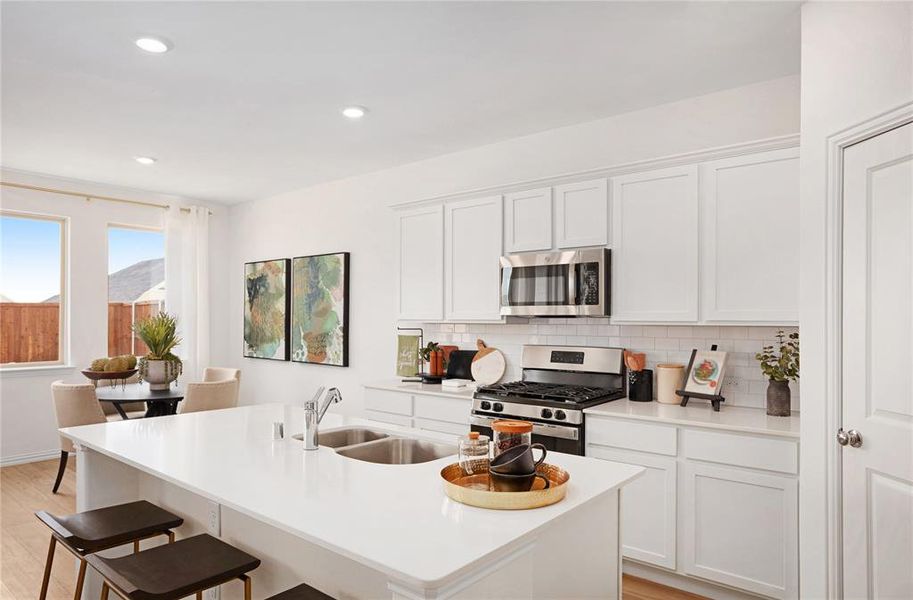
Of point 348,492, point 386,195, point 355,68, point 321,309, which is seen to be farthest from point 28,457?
point 348,492

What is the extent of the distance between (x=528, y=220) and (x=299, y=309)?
298 cm

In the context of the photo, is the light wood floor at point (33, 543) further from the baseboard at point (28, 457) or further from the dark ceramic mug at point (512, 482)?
the dark ceramic mug at point (512, 482)

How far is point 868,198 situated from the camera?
213 centimetres

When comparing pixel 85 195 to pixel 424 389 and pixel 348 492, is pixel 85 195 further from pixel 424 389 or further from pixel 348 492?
pixel 348 492

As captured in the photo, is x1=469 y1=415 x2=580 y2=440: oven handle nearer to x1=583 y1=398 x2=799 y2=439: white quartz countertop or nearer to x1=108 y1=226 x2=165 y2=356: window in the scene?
x1=583 y1=398 x2=799 y2=439: white quartz countertop

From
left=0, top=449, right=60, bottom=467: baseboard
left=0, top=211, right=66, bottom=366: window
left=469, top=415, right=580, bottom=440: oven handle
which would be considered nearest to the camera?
left=469, top=415, right=580, bottom=440: oven handle

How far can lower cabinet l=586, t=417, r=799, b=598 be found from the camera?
2.63m

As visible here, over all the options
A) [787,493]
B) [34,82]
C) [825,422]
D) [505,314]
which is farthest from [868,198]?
[34,82]

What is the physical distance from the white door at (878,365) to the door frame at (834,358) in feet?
0.08

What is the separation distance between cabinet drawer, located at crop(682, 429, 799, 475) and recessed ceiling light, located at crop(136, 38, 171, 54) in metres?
3.08

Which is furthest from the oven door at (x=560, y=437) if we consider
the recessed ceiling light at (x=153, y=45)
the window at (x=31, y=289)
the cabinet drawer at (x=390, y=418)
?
the window at (x=31, y=289)

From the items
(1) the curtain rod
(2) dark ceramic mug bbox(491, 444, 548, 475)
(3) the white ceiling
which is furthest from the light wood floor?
(3) the white ceiling

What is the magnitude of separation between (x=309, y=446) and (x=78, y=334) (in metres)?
4.54

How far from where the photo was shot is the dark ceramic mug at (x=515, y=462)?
164cm
